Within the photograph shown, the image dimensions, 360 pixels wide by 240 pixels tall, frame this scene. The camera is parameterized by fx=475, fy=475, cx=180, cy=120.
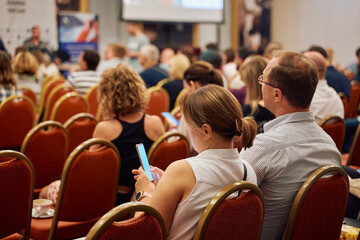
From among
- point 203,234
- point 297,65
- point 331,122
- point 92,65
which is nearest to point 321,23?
point 92,65

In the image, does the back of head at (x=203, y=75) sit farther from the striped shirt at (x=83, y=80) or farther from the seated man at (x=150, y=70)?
the seated man at (x=150, y=70)

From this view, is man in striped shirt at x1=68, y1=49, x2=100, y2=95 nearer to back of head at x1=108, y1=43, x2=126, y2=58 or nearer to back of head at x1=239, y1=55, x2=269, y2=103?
back of head at x1=108, y1=43, x2=126, y2=58

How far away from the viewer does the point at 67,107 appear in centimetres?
483

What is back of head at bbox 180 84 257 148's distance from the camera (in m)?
1.81

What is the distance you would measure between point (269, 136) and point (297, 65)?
36 centimetres

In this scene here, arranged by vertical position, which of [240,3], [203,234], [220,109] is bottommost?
[203,234]

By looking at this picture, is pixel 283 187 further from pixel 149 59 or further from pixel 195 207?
pixel 149 59

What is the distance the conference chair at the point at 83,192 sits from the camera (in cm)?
256

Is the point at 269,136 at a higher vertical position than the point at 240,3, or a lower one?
lower

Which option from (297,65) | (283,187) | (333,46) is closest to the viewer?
(283,187)

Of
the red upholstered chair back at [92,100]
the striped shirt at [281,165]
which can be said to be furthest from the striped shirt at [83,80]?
the striped shirt at [281,165]

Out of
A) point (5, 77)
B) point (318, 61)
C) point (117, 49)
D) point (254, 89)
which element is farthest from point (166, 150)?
point (117, 49)

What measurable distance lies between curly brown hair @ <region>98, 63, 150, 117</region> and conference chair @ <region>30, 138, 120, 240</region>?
1.74 feet

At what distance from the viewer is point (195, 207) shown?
5.63 ft
